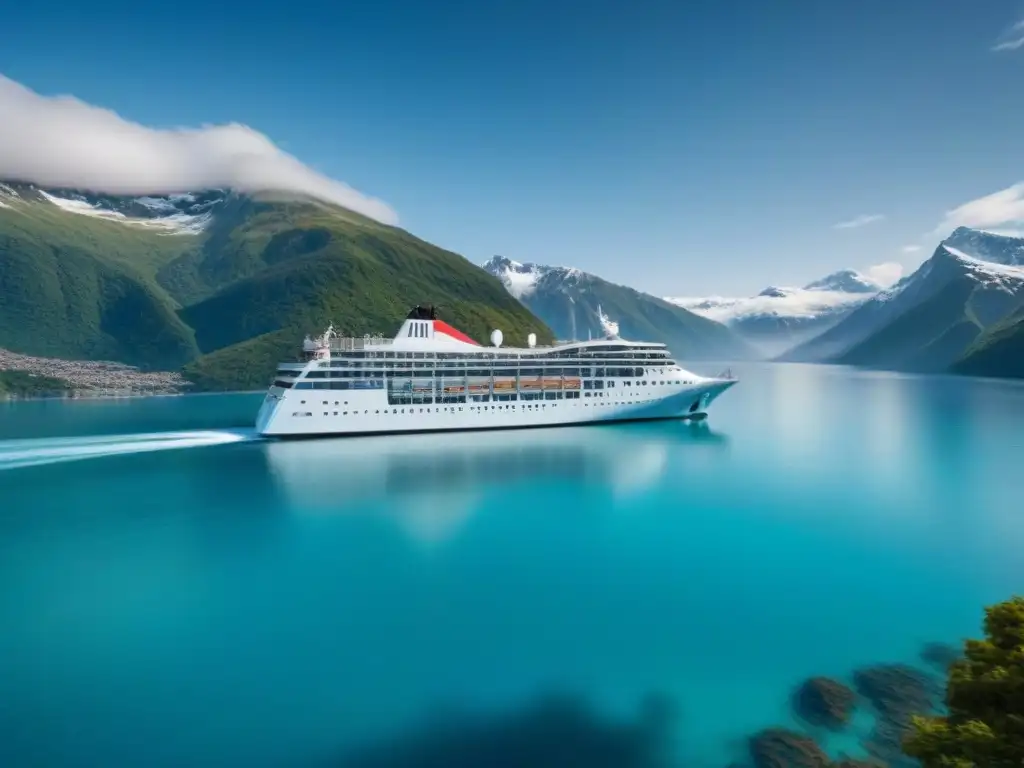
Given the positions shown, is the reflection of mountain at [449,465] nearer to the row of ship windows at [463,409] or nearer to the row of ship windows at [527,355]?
the row of ship windows at [463,409]

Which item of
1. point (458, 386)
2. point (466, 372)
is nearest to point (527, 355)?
point (466, 372)

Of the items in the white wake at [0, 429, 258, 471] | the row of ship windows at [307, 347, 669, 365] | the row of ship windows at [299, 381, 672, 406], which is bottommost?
the white wake at [0, 429, 258, 471]

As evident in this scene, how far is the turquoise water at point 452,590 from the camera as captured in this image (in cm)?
1280

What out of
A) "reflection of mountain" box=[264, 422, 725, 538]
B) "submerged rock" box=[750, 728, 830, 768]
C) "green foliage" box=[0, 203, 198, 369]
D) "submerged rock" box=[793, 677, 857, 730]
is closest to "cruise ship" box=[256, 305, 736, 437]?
"reflection of mountain" box=[264, 422, 725, 538]

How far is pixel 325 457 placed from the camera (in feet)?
137

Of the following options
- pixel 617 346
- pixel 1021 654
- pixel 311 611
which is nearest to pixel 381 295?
pixel 617 346

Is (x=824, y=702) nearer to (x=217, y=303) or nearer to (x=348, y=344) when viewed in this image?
(x=348, y=344)

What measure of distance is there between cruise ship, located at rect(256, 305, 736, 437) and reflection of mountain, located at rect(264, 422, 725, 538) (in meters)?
1.56

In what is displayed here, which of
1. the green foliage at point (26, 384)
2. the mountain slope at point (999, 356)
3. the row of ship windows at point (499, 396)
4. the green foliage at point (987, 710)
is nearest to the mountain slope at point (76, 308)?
the green foliage at point (26, 384)

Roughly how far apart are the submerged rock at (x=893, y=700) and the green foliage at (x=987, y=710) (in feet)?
12.9

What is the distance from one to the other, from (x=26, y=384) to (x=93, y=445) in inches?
2925

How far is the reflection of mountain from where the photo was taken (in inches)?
1213

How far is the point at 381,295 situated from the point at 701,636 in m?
158

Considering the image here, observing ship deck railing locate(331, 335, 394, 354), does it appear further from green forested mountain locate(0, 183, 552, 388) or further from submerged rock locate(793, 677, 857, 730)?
green forested mountain locate(0, 183, 552, 388)
